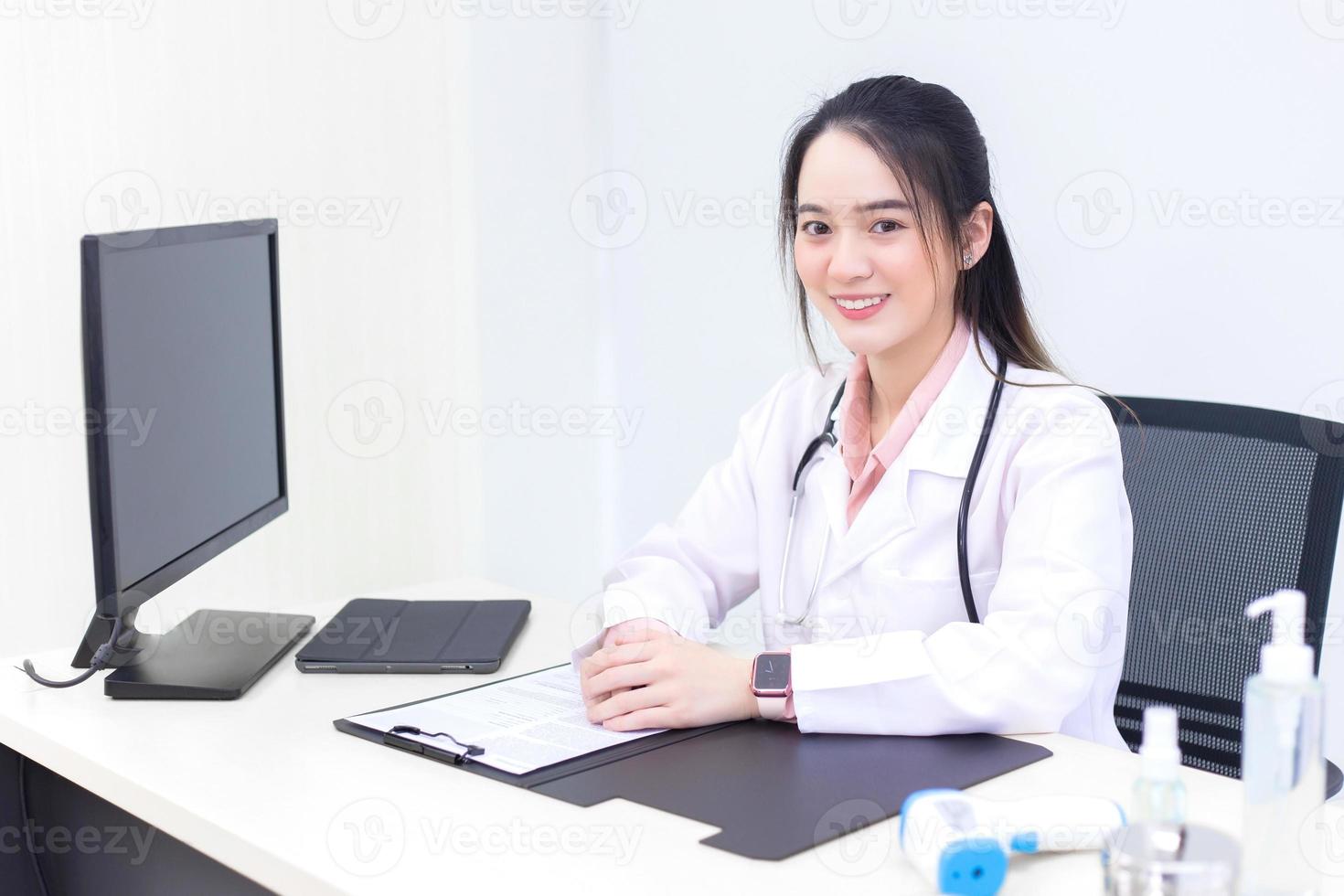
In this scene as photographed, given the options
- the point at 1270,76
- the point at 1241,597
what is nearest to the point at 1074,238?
the point at 1270,76

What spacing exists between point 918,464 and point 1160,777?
0.69 metres

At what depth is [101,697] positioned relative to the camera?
4.43ft

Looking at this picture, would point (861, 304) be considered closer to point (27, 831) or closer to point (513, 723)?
point (513, 723)

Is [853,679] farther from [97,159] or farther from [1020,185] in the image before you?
[97,159]

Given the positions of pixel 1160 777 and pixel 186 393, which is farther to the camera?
pixel 186 393

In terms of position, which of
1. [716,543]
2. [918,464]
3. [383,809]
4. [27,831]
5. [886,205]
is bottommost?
[27,831]

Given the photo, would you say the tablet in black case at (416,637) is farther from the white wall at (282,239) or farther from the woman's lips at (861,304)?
the white wall at (282,239)

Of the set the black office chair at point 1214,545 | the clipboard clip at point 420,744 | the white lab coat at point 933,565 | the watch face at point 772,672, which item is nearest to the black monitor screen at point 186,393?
the clipboard clip at point 420,744

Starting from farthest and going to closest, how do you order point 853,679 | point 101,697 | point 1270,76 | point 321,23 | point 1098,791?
point 321,23
point 1270,76
point 101,697
point 853,679
point 1098,791

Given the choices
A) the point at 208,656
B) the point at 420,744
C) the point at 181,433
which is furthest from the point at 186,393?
the point at 420,744

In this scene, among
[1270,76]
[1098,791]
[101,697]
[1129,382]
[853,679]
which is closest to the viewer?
[1098,791]

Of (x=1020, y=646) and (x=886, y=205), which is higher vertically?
(x=886, y=205)

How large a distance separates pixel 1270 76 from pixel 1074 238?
1.33 feet

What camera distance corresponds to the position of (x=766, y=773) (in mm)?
1105
